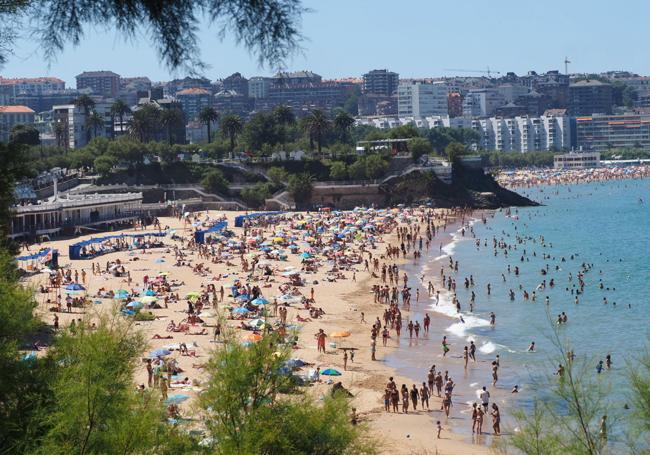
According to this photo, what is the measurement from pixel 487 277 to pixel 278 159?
41215 mm

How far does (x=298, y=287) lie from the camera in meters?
39.8

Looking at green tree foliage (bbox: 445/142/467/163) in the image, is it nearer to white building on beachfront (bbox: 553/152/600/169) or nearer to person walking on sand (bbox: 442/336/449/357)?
person walking on sand (bbox: 442/336/449/357)

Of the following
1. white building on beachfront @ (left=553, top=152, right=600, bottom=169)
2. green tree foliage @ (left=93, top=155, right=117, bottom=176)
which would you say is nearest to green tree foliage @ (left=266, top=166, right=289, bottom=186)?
green tree foliage @ (left=93, top=155, right=117, bottom=176)

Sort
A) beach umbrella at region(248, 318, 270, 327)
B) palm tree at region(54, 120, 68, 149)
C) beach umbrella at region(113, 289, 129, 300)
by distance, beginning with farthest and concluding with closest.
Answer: palm tree at region(54, 120, 68, 149), beach umbrella at region(113, 289, 129, 300), beach umbrella at region(248, 318, 270, 327)

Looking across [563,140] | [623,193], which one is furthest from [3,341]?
[563,140]

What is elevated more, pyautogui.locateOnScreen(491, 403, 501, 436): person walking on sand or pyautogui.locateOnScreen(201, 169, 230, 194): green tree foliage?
pyautogui.locateOnScreen(201, 169, 230, 194): green tree foliage

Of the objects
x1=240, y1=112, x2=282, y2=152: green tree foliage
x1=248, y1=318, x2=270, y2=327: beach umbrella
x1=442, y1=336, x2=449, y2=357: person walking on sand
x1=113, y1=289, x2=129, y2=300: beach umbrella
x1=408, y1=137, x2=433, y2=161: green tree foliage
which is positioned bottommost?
x1=442, y1=336, x2=449, y2=357: person walking on sand

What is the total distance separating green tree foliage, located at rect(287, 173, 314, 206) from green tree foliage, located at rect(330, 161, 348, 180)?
99.6 inches

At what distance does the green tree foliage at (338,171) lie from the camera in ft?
267

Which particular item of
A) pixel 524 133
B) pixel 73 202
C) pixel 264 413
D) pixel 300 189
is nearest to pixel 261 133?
pixel 300 189

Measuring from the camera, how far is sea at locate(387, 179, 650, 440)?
2512cm

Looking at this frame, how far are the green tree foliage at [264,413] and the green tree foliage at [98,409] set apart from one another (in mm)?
735

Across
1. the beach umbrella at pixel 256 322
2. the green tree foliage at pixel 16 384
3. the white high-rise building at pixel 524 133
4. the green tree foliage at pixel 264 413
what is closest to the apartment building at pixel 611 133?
the white high-rise building at pixel 524 133

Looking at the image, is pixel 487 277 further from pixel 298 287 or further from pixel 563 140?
pixel 563 140
